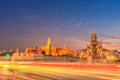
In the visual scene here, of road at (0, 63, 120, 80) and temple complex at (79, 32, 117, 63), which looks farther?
temple complex at (79, 32, 117, 63)

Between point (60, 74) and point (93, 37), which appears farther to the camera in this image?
point (93, 37)

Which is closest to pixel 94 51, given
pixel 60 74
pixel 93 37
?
pixel 93 37

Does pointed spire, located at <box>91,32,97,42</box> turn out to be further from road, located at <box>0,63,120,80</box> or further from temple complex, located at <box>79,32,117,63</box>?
road, located at <box>0,63,120,80</box>

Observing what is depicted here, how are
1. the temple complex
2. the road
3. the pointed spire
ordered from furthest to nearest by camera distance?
the pointed spire → the temple complex → the road

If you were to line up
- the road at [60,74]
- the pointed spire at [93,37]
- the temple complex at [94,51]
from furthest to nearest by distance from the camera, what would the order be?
the pointed spire at [93,37]
the temple complex at [94,51]
the road at [60,74]

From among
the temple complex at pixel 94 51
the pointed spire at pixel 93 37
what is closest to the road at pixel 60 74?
the temple complex at pixel 94 51

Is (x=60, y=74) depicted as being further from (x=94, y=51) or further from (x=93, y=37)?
(x=93, y=37)

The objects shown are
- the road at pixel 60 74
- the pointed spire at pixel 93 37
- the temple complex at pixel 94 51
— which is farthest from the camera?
the pointed spire at pixel 93 37

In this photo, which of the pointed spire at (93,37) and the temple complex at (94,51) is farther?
the pointed spire at (93,37)

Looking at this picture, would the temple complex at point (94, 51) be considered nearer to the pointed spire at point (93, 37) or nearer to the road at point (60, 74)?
the pointed spire at point (93, 37)

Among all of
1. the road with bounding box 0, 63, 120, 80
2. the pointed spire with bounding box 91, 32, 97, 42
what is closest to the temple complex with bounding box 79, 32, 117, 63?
the pointed spire with bounding box 91, 32, 97, 42

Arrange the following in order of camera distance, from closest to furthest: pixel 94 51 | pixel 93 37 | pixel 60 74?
pixel 60 74 < pixel 94 51 < pixel 93 37

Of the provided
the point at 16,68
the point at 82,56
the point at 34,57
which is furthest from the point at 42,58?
the point at 16,68

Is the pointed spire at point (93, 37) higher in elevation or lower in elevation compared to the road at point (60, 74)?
higher
